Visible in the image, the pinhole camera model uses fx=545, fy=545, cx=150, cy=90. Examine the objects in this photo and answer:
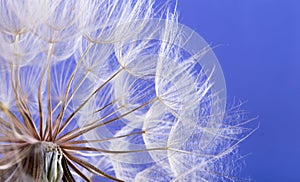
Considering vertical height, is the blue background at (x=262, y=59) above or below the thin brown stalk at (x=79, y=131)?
above

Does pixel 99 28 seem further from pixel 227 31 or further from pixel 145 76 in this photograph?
pixel 227 31

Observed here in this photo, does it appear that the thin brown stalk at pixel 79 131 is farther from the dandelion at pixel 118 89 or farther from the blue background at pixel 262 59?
the blue background at pixel 262 59

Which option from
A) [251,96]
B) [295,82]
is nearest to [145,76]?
[251,96]

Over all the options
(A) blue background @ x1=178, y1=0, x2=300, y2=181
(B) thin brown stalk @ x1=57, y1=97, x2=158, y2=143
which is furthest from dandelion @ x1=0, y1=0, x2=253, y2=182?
(A) blue background @ x1=178, y1=0, x2=300, y2=181

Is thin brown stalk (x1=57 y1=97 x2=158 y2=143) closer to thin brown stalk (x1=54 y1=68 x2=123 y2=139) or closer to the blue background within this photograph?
thin brown stalk (x1=54 y1=68 x2=123 y2=139)

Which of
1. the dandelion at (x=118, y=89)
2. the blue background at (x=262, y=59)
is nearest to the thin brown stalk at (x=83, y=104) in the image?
the dandelion at (x=118, y=89)

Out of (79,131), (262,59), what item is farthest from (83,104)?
(262,59)
